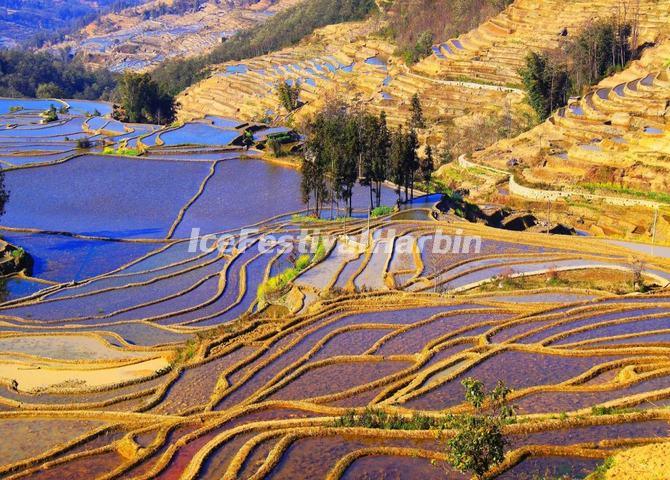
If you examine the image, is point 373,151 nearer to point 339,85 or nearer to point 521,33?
point 339,85

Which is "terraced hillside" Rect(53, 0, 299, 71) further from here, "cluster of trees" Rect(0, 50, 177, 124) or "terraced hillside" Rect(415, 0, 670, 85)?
"terraced hillside" Rect(415, 0, 670, 85)

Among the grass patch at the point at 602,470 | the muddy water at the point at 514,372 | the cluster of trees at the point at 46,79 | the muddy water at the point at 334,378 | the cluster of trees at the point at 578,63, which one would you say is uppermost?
the cluster of trees at the point at 578,63

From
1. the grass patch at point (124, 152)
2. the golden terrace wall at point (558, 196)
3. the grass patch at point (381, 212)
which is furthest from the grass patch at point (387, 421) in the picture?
the grass patch at point (124, 152)

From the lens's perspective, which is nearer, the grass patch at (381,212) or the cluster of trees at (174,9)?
the grass patch at (381,212)

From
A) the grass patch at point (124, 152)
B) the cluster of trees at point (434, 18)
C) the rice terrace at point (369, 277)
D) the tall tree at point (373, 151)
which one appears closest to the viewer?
the rice terrace at point (369, 277)

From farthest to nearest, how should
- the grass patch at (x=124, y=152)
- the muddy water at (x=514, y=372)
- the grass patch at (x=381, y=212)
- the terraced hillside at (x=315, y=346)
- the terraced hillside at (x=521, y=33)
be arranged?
the terraced hillside at (x=521, y=33) < the grass patch at (x=124, y=152) < the grass patch at (x=381, y=212) < the muddy water at (x=514, y=372) < the terraced hillside at (x=315, y=346)

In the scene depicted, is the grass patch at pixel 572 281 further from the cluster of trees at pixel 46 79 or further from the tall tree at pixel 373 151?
the cluster of trees at pixel 46 79

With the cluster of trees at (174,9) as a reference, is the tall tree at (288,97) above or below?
below

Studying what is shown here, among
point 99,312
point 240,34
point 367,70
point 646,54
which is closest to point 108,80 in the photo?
point 240,34
